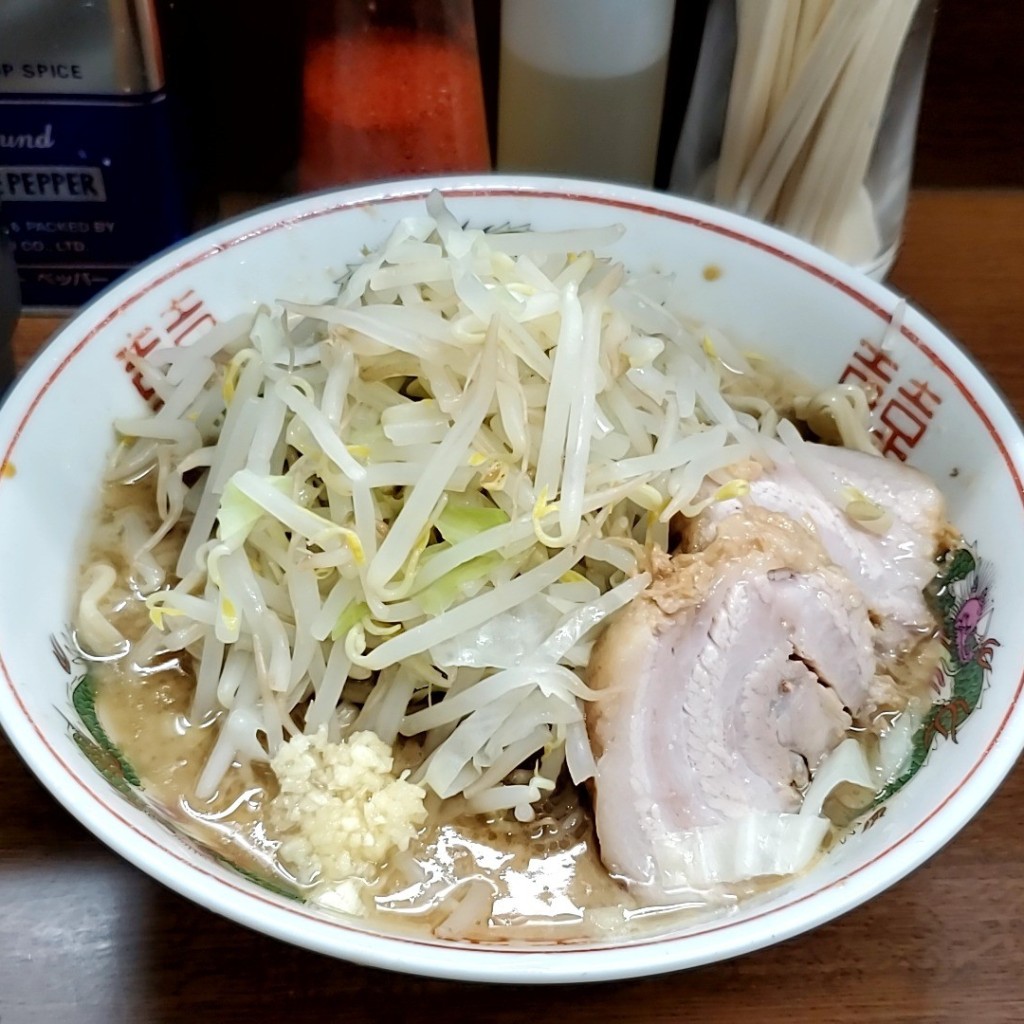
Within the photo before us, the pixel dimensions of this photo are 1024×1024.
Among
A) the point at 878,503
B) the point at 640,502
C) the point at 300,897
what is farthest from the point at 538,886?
Result: the point at 878,503

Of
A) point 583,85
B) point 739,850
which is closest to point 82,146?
point 583,85

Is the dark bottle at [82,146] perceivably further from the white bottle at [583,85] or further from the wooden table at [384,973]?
the wooden table at [384,973]

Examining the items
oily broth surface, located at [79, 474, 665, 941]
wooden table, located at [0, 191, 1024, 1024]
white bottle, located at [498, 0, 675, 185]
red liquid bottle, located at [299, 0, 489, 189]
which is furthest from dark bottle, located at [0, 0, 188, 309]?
wooden table, located at [0, 191, 1024, 1024]

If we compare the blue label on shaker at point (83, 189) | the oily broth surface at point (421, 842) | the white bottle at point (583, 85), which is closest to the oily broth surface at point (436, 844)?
the oily broth surface at point (421, 842)

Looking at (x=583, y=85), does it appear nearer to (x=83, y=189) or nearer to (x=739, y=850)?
A: (x=83, y=189)

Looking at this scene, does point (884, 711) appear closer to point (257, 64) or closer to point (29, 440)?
point (29, 440)
